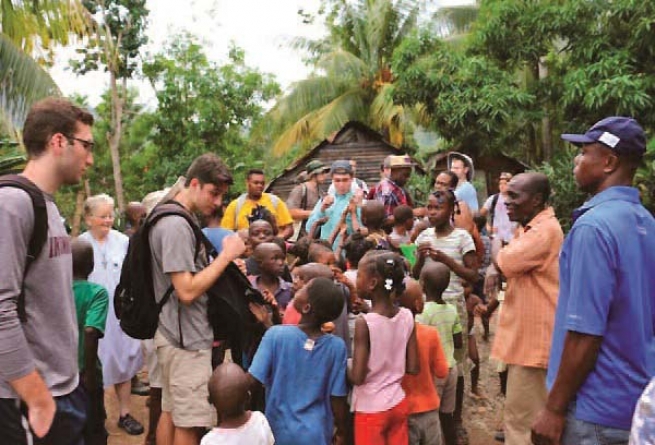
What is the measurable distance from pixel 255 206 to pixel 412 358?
298cm

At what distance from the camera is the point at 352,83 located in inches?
832

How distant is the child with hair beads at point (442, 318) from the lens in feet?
14.4

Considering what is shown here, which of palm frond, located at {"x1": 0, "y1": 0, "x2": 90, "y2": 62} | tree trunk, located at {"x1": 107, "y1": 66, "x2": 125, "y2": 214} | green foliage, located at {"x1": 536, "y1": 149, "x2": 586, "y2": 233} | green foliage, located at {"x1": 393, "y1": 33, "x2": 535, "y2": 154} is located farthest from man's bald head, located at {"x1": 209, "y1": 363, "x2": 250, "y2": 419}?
tree trunk, located at {"x1": 107, "y1": 66, "x2": 125, "y2": 214}

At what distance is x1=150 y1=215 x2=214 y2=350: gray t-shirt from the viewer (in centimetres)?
337

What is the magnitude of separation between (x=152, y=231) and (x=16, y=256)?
4.08 ft

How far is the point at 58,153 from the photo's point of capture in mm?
2467

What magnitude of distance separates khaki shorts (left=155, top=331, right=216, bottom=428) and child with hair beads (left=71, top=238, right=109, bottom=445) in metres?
0.76

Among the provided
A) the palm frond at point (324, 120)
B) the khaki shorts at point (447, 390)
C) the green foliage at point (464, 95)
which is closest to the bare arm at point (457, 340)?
the khaki shorts at point (447, 390)

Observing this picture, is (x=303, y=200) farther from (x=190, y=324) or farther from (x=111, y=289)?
(x=190, y=324)

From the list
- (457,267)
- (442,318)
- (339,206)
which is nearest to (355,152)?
(339,206)

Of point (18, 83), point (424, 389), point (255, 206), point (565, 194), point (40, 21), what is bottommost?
point (424, 389)

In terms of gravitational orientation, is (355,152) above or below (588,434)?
above

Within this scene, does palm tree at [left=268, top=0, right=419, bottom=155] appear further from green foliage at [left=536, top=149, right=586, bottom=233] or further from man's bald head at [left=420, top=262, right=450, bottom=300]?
man's bald head at [left=420, top=262, right=450, bottom=300]

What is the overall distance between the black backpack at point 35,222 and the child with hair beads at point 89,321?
1.81 m
